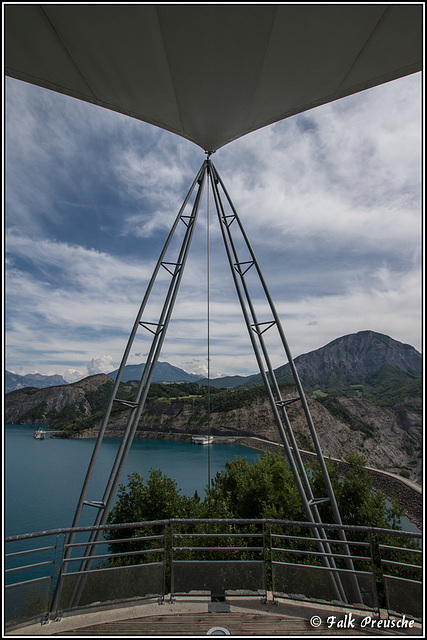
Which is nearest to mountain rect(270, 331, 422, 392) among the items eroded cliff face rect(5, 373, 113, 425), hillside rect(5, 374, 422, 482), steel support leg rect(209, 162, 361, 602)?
hillside rect(5, 374, 422, 482)

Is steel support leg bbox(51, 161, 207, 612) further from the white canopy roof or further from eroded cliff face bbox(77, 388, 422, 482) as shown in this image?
eroded cliff face bbox(77, 388, 422, 482)

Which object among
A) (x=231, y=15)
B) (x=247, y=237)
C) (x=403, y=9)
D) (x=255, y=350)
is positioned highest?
(x=231, y=15)

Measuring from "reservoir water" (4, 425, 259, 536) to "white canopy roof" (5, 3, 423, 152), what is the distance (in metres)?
26.5

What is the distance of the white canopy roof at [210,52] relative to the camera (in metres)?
2.71

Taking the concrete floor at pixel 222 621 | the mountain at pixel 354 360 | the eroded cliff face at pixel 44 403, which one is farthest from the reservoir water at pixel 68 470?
the mountain at pixel 354 360

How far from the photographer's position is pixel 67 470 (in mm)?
38625

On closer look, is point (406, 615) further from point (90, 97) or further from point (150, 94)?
point (90, 97)

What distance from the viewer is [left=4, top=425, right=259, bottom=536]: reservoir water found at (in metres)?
25.1

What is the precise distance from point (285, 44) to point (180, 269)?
→ 101 inches

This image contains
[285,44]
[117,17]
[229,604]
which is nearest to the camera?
[229,604]

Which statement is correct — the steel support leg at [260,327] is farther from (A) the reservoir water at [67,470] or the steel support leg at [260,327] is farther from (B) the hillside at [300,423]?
(B) the hillside at [300,423]

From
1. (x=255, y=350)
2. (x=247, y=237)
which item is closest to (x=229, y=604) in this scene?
(x=255, y=350)

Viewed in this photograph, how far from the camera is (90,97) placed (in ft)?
11.8

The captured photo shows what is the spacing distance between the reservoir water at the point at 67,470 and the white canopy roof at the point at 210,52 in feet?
87.1
